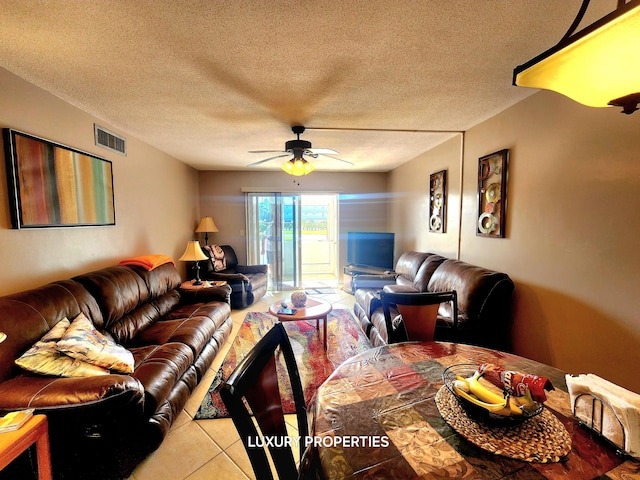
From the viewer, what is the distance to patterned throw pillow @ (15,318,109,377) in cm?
145

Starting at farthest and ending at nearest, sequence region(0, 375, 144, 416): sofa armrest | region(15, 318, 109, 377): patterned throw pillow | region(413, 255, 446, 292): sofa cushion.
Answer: region(413, 255, 446, 292): sofa cushion
region(15, 318, 109, 377): patterned throw pillow
region(0, 375, 144, 416): sofa armrest

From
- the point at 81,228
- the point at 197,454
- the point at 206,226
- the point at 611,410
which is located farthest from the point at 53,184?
the point at 611,410

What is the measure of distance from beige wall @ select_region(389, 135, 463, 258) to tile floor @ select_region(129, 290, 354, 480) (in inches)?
112

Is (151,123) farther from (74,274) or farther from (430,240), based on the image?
(430,240)

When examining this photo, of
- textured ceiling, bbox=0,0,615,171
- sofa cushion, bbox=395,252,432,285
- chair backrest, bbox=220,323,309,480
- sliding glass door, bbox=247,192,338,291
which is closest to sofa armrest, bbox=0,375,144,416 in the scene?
chair backrest, bbox=220,323,309,480

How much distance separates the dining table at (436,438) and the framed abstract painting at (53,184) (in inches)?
96.0

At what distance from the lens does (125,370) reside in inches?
66.9

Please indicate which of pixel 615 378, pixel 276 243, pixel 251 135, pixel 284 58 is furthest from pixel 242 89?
pixel 276 243

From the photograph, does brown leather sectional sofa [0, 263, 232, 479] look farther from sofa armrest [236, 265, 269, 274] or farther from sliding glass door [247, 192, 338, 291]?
sliding glass door [247, 192, 338, 291]

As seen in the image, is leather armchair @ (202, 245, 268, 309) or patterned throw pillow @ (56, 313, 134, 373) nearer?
patterned throw pillow @ (56, 313, 134, 373)

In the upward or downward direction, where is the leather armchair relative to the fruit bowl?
downward

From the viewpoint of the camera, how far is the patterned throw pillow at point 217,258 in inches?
188

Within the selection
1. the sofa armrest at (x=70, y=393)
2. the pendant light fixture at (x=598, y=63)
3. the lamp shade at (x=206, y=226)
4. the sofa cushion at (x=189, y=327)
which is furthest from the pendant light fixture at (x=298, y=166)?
the lamp shade at (x=206, y=226)

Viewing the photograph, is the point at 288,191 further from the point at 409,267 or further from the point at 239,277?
the point at 409,267
